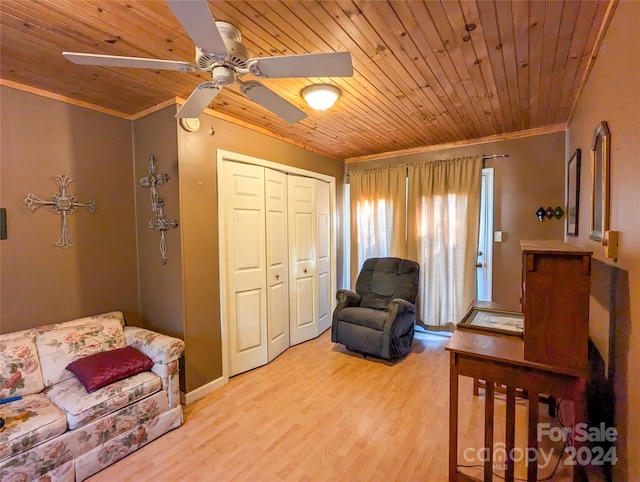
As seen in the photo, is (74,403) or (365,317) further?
(365,317)

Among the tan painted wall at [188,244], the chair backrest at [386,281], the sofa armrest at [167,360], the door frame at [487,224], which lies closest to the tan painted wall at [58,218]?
the tan painted wall at [188,244]

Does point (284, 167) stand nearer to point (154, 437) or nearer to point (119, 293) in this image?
point (119, 293)

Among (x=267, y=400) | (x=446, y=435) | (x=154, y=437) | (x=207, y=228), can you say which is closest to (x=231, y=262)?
(x=207, y=228)

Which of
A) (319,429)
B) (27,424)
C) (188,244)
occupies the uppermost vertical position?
(188,244)

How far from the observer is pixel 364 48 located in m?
1.73

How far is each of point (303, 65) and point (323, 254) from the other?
297cm

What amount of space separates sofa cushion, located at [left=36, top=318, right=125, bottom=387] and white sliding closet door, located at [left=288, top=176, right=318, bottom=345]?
1778mm

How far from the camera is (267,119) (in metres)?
2.88

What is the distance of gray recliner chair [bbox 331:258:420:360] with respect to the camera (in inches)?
123

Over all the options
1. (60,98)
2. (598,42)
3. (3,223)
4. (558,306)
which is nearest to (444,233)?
(598,42)

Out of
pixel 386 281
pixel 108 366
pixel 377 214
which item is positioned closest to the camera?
pixel 108 366

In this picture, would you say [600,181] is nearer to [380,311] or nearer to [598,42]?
[598,42]

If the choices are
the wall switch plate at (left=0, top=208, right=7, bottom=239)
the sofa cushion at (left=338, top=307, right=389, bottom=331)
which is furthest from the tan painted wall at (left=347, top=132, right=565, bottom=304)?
the wall switch plate at (left=0, top=208, right=7, bottom=239)

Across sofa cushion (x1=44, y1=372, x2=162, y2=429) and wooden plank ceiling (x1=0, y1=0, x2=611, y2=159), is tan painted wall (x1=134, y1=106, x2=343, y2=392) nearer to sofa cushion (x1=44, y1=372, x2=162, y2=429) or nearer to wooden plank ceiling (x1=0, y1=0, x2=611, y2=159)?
wooden plank ceiling (x1=0, y1=0, x2=611, y2=159)
